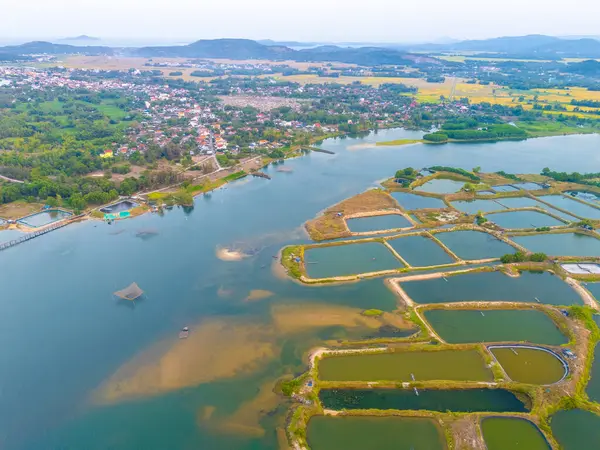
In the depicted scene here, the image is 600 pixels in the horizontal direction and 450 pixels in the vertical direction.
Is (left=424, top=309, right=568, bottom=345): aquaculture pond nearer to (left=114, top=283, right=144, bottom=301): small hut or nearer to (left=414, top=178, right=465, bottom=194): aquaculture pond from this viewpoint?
(left=114, top=283, right=144, bottom=301): small hut

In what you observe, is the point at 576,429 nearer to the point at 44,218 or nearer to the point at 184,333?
the point at 184,333

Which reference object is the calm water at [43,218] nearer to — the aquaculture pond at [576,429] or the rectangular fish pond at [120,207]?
the rectangular fish pond at [120,207]

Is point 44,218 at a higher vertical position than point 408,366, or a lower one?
higher

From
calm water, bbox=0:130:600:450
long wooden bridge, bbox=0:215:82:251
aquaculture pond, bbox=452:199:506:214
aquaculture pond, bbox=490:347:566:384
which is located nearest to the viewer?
calm water, bbox=0:130:600:450

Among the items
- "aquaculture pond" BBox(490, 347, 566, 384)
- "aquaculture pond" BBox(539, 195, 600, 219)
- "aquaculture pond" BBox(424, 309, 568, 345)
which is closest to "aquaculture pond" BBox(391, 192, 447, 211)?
"aquaculture pond" BBox(539, 195, 600, 219)

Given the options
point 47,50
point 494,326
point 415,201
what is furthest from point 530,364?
point 47,50

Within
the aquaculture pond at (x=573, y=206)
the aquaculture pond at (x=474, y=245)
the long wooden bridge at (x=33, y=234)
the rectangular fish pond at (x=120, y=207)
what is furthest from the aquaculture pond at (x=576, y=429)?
the long wooden bridge at (x=33, y=234)

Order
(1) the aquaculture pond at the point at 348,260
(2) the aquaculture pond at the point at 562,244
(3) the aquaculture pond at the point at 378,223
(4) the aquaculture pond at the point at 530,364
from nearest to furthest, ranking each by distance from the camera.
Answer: (4) the aquaculture pond at the point at 530,364, (1) the aquaculture pond at the point at 348,260, (2) the aquaculture pond at the point at 562,244, (3) the aquaculture pond at the point at 378,223
